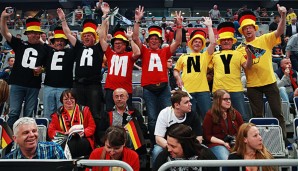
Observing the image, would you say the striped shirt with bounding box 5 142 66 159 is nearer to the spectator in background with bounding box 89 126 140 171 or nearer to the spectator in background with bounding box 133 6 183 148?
the spectator in background with bounding box 89 126 140 171

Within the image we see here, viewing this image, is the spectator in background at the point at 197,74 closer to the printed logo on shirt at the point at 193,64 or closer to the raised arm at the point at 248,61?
the printed logo on shirt at the point at 193,64

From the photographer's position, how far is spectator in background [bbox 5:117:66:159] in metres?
3.26

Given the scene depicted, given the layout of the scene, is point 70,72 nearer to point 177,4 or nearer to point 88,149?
point 88,149

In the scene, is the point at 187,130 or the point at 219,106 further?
the point at 219,106

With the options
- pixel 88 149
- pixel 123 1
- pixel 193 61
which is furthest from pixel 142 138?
pixel 123 1

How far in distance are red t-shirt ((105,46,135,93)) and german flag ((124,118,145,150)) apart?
2.96ft

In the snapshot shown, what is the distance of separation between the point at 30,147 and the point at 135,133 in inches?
67.2

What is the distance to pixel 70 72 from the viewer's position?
595cm

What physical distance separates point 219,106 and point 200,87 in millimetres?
916

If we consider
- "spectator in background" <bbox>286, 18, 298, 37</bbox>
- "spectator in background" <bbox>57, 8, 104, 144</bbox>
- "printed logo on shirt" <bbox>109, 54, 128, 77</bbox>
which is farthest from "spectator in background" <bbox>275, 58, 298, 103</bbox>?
"spectator in background" <bbox>286, 18, 298, 37</bbox>

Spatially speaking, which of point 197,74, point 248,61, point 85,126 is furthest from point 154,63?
point 85,126

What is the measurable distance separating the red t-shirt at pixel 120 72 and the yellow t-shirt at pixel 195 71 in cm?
79

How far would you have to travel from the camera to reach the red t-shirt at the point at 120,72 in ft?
18.4

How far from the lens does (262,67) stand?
17.8 feet
